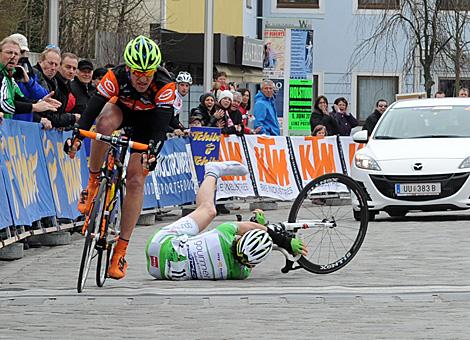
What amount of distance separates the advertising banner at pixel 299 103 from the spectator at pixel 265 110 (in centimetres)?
661

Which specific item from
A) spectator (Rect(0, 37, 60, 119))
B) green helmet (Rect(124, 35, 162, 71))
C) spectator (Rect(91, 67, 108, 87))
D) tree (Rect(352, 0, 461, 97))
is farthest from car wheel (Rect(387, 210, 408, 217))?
tree (Rect(352, 0, 461, 97))

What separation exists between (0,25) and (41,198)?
1191 cm

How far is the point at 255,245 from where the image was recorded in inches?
435

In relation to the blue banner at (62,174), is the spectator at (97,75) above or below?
above

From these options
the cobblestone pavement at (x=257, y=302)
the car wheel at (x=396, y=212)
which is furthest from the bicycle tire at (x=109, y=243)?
the car wheel at (x=396, y=212)

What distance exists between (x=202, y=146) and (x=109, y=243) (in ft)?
31.8

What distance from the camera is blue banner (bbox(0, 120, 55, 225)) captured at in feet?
42.7

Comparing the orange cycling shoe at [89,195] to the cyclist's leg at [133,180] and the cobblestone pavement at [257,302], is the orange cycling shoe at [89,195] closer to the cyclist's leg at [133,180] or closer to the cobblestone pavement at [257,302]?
the cyclist's leg at [133,180]

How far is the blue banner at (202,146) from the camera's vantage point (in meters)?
20.5

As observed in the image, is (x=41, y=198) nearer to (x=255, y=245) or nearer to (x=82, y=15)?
(x=255, y=245)

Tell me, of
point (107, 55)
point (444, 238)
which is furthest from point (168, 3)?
point (444, 238)

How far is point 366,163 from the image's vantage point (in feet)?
62.1

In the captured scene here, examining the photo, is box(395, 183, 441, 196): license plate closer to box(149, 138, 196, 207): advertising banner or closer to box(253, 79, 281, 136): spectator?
box(149, 138, 196, 207): advertising banner

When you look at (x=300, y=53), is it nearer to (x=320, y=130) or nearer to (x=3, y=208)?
(x=320, y=130)
